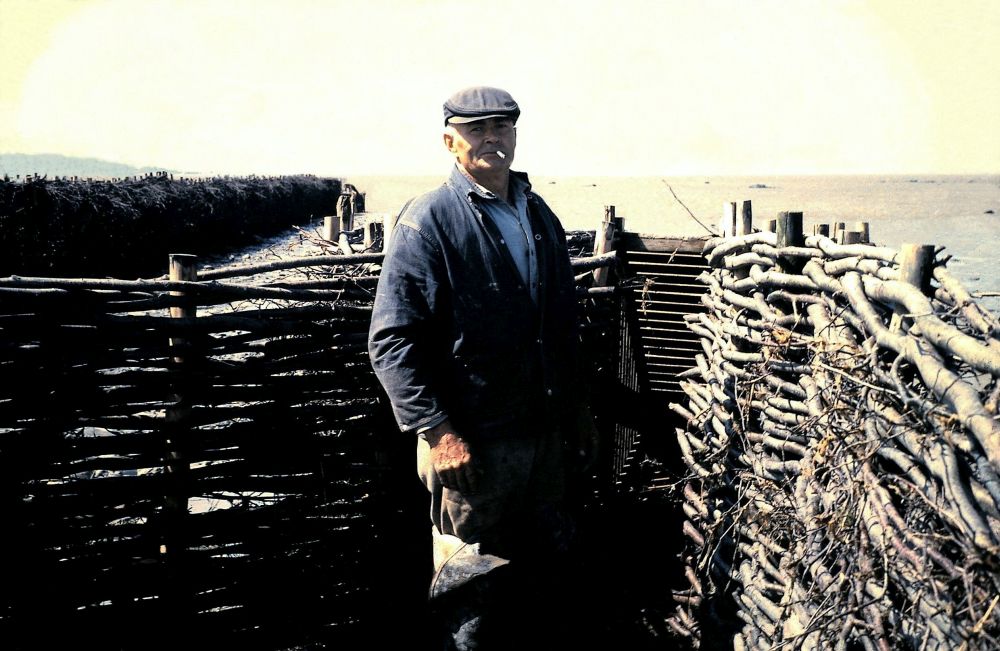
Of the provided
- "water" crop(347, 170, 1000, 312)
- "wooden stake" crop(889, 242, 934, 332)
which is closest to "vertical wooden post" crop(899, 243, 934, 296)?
"wooden stake" crop(889, 242, 934, 332)

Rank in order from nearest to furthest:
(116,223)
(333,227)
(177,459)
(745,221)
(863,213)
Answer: (177,459), (745,221), (333,227), (116,223), (863,213)

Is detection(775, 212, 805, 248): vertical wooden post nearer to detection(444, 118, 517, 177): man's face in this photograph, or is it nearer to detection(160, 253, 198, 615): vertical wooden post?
detection(444, 118, 517, 177): man's face

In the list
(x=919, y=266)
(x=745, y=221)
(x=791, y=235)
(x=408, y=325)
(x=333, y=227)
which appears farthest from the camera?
(x=333, y=227)

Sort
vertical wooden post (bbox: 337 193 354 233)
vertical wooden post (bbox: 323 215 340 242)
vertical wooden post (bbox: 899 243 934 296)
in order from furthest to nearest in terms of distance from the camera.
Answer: vertical wooden post (bbox: 337 193 354 233) < vertical wooden post (bbox: 323 215 340 242) < vertical wooden post (bbox: 899 243 934 296)

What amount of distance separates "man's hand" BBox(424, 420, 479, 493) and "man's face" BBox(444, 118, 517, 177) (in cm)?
92

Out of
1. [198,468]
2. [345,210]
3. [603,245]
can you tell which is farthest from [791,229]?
[345,210]

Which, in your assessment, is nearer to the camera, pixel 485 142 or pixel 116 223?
pixel 485 142

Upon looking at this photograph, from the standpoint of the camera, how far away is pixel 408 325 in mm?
2914

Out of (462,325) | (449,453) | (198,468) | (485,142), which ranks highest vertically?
(485,142)

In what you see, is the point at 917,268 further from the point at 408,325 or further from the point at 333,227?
the point at 333,227

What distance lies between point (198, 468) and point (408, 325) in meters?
1.41

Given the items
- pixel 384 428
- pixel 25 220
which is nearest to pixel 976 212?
pixel 25 220

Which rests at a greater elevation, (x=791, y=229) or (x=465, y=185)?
(x=465, y=185)

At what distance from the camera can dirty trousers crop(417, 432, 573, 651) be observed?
10.4 feet
